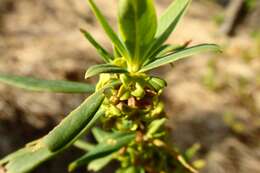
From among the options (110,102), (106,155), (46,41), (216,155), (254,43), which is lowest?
(216,155)

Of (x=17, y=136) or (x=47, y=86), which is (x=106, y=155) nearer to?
(x=47, y=86)

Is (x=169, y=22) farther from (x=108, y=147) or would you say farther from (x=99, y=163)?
(x=99, y=163)

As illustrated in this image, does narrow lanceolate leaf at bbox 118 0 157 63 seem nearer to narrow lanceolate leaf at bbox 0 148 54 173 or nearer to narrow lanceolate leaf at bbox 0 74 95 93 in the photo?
narrow lanceolate leaf at bbox 0 74 95 93

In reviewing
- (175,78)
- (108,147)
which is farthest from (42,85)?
(175,78)

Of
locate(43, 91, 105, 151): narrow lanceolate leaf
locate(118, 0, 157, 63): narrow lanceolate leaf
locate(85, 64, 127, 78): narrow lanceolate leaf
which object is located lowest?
locate(43, 91, 105, 151): narrow lanceolate leaf

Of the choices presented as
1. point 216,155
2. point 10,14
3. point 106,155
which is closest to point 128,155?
point 106,155

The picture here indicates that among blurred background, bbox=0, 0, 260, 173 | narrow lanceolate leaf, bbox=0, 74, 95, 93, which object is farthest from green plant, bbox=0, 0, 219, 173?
blurred background, bbox=0, 0, 260, 173

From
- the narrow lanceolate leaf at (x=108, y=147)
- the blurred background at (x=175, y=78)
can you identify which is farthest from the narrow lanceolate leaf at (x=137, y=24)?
the blurred background at (x=175, y=78)
